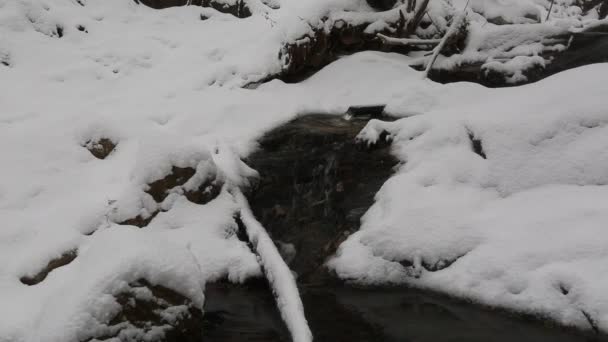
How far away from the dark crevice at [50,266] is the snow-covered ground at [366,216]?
0.22 feet

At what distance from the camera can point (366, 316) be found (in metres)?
4.05

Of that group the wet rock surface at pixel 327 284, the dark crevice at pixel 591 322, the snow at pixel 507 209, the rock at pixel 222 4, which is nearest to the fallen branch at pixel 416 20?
Answer: the wet rock surface at pixel 327 284

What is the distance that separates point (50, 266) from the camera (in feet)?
15.2

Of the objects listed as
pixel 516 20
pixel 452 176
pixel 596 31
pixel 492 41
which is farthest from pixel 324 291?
pixel 516 20

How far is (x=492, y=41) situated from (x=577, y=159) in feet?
16.8

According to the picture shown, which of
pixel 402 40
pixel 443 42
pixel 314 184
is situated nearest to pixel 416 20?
pixel 402 40

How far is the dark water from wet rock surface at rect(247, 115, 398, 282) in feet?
1.84

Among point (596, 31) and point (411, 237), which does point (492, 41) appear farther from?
point (411, 237)

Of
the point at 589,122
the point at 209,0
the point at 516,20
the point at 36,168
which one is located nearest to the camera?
the point at 589,122

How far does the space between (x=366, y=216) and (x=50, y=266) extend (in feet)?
11.7

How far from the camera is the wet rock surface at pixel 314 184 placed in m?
5.34

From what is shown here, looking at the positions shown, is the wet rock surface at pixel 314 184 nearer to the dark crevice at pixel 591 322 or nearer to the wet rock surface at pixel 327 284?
the wet rock surface at pixel 327 284

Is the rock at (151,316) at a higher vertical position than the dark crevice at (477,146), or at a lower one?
lower

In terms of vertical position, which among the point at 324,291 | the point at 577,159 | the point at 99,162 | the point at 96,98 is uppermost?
the point at 577,159
